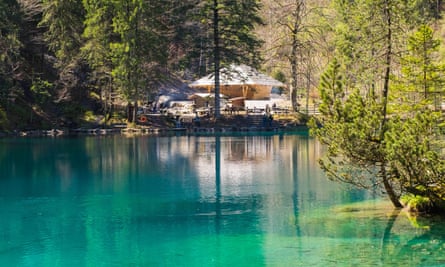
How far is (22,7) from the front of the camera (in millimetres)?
48750

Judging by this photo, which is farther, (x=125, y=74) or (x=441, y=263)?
(x=125, y=74)

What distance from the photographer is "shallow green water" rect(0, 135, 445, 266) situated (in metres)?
13.4

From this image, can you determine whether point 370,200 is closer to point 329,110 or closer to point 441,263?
point 329,110

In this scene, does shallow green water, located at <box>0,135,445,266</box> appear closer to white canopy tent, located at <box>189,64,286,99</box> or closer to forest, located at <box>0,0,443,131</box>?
forest, located at <box>0,0,443,131</box>

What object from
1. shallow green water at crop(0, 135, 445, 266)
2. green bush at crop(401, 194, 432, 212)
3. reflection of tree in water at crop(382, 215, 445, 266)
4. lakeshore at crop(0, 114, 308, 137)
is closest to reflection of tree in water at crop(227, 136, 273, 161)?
shallow green water at crop(0, 135, 445, 266)

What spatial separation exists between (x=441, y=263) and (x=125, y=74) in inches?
1481

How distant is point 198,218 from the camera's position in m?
17.1

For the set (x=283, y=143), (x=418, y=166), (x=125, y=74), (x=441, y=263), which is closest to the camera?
(x=441, y=263)

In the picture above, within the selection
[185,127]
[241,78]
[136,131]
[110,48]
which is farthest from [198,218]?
[241,78]

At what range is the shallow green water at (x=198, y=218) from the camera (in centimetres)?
1336

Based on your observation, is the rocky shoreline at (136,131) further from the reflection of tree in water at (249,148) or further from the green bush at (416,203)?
the green bush at (416,203)

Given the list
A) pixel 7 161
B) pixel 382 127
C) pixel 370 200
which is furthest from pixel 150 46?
pixel 382 127

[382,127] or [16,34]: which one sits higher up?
[16,34]

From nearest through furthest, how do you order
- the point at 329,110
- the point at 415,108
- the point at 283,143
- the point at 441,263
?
the point at 441,263 < the point at 329,110 < the point at 415,108 < the point at 283,143
